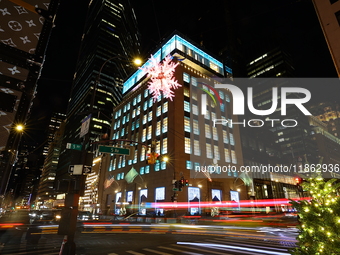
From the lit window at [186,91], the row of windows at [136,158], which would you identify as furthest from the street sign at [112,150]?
the lit window at [186,91]

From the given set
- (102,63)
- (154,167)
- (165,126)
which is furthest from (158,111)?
(102,63)

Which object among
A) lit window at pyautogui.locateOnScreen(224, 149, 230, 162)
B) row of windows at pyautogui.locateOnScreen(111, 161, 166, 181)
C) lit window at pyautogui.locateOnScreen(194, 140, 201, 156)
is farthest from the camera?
lit window at pyautogui.locateOnScreen(224, 149, 230, 162)

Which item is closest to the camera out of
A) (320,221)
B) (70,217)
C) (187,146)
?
(320,221)

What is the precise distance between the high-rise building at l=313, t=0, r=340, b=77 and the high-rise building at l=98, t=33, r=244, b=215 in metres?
28.1

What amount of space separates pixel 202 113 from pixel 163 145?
1208cm

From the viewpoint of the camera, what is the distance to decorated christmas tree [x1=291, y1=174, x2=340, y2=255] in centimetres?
426

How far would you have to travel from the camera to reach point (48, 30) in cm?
828

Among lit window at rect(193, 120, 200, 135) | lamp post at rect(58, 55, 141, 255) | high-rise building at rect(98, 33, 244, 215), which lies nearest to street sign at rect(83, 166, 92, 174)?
lamp post at rect(58, 55, 141, 255)

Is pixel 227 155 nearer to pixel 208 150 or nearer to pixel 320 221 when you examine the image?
pixel 208 150

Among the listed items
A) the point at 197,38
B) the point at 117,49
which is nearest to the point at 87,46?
the point at 117,49

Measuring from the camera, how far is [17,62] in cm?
757

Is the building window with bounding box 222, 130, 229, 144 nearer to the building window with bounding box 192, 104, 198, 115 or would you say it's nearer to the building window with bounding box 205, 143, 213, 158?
the building window with bounding box 205, 143, 213, 158

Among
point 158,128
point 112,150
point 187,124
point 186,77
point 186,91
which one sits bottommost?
point 112,150

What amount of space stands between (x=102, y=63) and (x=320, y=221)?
139m
